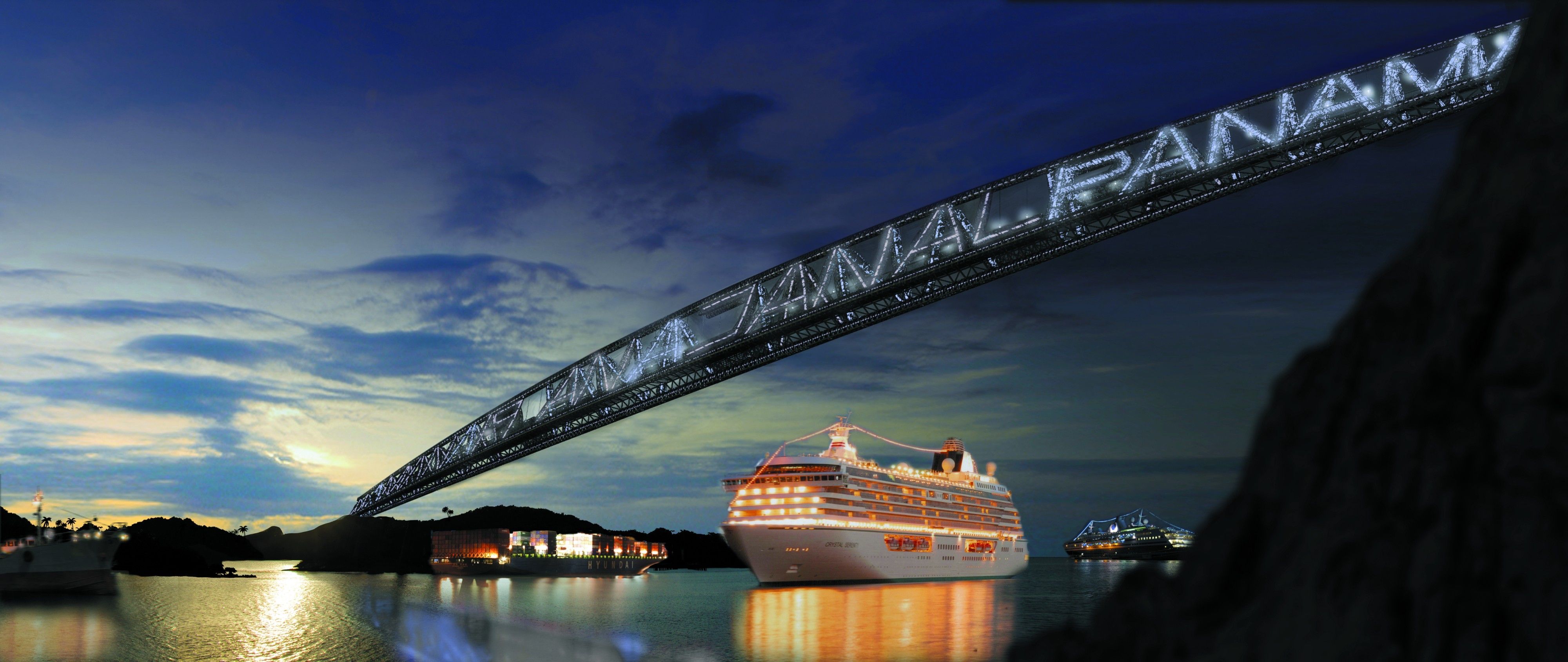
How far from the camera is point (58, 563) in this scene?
66062 mm

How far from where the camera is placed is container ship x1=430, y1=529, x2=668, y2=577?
329 feet

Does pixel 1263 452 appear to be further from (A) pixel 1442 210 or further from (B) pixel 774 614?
(B) pixel 774 614

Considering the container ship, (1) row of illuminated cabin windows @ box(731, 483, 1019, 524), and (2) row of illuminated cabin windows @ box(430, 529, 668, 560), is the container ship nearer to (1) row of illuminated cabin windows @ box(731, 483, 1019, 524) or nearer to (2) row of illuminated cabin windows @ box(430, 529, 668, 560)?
(2) row of illuminated cabin windows @ box(430, 529, 668, 560)

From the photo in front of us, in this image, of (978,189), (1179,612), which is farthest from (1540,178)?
(978,189)

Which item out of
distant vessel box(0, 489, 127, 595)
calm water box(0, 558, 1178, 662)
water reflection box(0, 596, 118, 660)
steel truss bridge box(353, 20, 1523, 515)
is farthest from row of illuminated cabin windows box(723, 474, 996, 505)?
distant vessel box(0, 489, 127, 595)

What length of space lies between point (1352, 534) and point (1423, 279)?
1.38m

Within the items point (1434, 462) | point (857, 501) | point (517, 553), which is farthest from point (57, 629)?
point (517, 553)

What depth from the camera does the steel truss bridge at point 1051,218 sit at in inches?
1049

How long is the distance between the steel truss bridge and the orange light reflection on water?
1063cm

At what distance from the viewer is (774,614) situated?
44.8m

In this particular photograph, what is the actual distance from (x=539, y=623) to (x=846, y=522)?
928 inches

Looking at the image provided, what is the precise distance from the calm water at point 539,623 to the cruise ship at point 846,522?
1.72 m

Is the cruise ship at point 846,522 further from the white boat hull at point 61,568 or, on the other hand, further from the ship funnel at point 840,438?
the white boat hull at point 61,568

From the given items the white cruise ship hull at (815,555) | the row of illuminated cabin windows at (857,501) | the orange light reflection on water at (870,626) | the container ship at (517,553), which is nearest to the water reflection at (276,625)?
the orange light reflection on water at (870,626)
